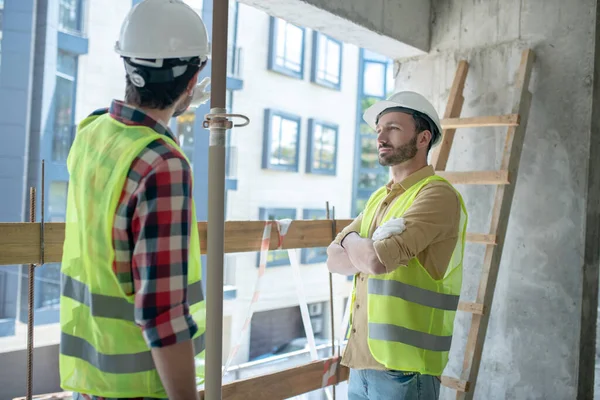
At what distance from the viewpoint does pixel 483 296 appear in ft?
9.38

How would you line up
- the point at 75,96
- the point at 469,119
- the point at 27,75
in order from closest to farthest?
the point at 469,119 < the point at 27,75 < the point at 75,96

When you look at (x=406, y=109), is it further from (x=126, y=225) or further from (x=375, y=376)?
(x=126, y=225)

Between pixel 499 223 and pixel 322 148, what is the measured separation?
9.33m

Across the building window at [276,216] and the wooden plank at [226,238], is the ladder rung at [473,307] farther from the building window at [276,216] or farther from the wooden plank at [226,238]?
the building window at [276,216]

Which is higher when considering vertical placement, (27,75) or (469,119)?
(27,75)

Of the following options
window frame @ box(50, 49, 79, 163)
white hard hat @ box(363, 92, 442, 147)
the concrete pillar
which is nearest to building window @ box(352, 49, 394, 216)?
window frame @ box(50, 49, 79, 163)

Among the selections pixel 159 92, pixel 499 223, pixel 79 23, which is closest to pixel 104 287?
pixel 159 92

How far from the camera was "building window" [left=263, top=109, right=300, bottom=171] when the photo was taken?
10594 mm

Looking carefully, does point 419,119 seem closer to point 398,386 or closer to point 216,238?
point 398,386

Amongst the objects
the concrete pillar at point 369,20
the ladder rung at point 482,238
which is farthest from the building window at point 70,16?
the ladder rung at point 482,238

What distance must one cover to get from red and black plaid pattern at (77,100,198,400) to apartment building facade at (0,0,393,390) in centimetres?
540

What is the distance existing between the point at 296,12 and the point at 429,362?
189 centimetres

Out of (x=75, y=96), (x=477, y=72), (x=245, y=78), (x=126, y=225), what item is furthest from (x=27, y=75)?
(x=126, y=225)

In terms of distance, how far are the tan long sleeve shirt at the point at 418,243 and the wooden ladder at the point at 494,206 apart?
84cm
